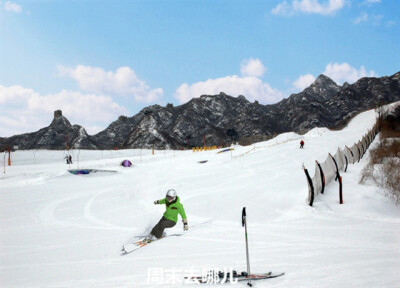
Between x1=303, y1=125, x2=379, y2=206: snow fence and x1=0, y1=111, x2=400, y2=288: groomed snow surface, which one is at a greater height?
x1=303, y1=125, x2=379, y2=206: snow fence

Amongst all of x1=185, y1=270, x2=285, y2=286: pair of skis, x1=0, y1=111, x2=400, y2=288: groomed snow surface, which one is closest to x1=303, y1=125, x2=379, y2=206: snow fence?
x1=0, y1=111, x2=400, y2=288: groomed snow surface

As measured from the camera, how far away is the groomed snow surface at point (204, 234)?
189 inches

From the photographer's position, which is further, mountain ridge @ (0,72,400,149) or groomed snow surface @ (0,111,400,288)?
mountain ridge @ (0,72,400,149)

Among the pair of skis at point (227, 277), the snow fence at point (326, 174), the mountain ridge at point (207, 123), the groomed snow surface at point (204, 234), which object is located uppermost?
the mountain ridge at point (207, 123)

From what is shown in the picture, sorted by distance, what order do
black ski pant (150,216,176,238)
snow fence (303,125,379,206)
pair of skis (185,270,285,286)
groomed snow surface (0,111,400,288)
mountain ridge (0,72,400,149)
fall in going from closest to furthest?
1. pair of skis (185,270,285,286)
2. groomed snow surface (0,111,400,288)
3. black ski pant (150,216,176,238)
4. snow fence (303,125,379,206)
5. mountain ridge (0,72,400,149)

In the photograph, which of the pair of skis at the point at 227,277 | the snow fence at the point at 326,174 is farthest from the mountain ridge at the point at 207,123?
the pair of skis at the point at 227,277

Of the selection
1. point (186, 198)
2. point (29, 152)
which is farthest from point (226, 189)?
point (29, 152)

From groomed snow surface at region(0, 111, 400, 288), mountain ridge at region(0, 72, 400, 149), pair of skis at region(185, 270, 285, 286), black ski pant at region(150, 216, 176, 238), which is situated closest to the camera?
pair of skis at region(185, 270, 285, 286)

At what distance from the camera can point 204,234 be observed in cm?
799

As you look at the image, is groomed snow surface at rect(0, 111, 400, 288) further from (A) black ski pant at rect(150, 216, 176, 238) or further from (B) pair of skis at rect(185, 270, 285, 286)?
(A) black ski pant at rect(150, 216, 176, 238)

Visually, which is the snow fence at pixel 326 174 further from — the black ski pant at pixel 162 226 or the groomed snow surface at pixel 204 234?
the black ski pant at pixel 162 226

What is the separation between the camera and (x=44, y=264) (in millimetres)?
6113

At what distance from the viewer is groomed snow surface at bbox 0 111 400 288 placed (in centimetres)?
481

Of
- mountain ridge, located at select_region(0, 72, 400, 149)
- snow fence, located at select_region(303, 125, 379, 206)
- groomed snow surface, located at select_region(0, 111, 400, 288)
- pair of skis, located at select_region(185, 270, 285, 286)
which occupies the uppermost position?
mountain ridge, located at select_region(0, 72, 400, 149)
